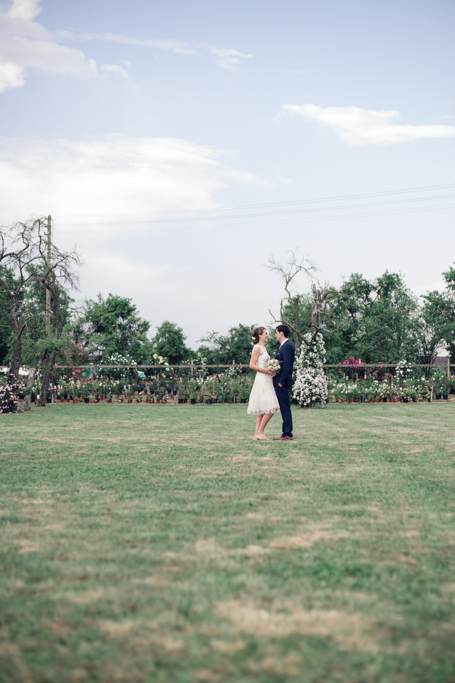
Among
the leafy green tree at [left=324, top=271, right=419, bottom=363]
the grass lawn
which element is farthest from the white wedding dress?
the leafy green tree at [left=324, top=271, right=419, bottom=363]

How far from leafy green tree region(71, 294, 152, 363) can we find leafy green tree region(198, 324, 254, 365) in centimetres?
880

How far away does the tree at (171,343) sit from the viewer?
3681 cm

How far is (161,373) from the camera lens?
79.8ft

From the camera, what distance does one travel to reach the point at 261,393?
9195 mm

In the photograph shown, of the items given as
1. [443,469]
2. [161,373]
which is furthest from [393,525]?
[161,373]

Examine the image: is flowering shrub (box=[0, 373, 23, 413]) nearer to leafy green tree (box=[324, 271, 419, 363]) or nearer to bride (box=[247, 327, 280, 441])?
bride (box=[247, 327, 280, 441])

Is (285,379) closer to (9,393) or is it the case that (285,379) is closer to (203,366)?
(9,393)

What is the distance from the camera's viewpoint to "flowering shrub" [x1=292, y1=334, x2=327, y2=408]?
19.1 meters

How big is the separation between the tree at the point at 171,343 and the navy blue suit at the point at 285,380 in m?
27.8

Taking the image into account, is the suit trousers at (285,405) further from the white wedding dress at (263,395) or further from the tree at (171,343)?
the tree at (171,343)

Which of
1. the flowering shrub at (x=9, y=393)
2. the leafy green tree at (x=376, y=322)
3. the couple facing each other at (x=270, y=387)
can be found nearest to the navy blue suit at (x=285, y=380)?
the couple facing each other at (x=270, y=387)

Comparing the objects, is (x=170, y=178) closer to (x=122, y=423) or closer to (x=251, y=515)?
(x=122, y=423)

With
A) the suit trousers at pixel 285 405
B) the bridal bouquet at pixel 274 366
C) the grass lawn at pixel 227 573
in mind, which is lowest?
the grass lawn at pixel 227 573

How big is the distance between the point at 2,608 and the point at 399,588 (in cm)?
179
